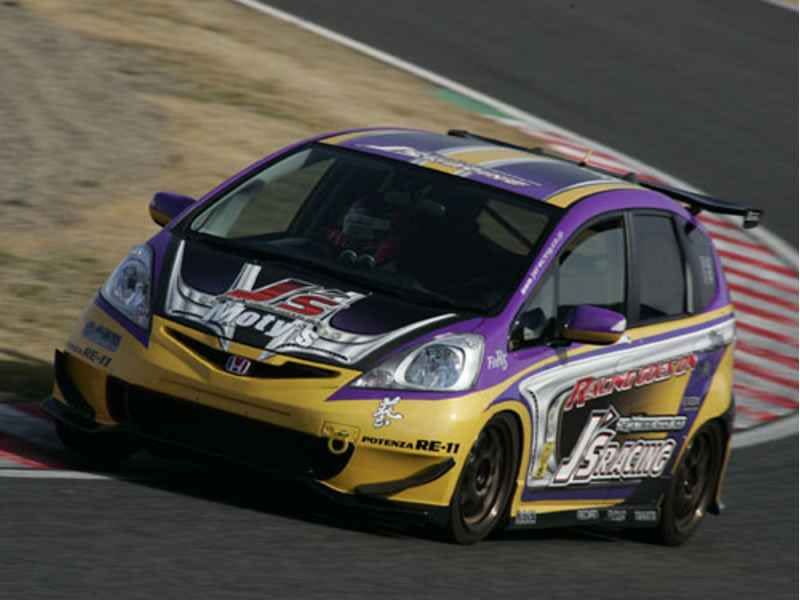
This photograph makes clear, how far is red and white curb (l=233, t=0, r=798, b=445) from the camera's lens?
495 inches

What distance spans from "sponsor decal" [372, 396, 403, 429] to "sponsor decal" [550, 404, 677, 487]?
1135 mm

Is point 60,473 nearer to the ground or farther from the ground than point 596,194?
nearer to the ground

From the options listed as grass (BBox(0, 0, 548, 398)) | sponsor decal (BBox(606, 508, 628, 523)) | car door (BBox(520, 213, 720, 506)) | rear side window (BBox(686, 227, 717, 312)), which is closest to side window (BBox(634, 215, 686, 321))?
car door (BBox(520, 213, 720, 506))

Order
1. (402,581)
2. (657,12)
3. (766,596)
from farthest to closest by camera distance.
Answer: (657,12) < (766,596) < (402,581)

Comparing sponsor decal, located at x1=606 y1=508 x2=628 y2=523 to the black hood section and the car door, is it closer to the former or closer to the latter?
the car door

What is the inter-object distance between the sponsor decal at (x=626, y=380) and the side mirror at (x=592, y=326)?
246 millimetres

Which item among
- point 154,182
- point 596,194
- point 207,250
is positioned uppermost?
point 596,194

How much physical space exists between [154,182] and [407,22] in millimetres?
7413

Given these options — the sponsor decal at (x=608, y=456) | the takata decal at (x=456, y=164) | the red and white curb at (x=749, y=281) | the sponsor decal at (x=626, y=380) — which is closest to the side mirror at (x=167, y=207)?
the takata decal at (x=456, y=164)

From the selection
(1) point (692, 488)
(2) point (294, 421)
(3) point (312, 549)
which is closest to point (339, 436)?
(2) point (294, 421)

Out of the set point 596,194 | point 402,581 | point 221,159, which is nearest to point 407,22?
point 221,159

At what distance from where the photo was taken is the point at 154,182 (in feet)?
45.7

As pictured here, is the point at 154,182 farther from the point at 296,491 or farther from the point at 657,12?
the point at 657,12

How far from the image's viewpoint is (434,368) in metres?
7.25
